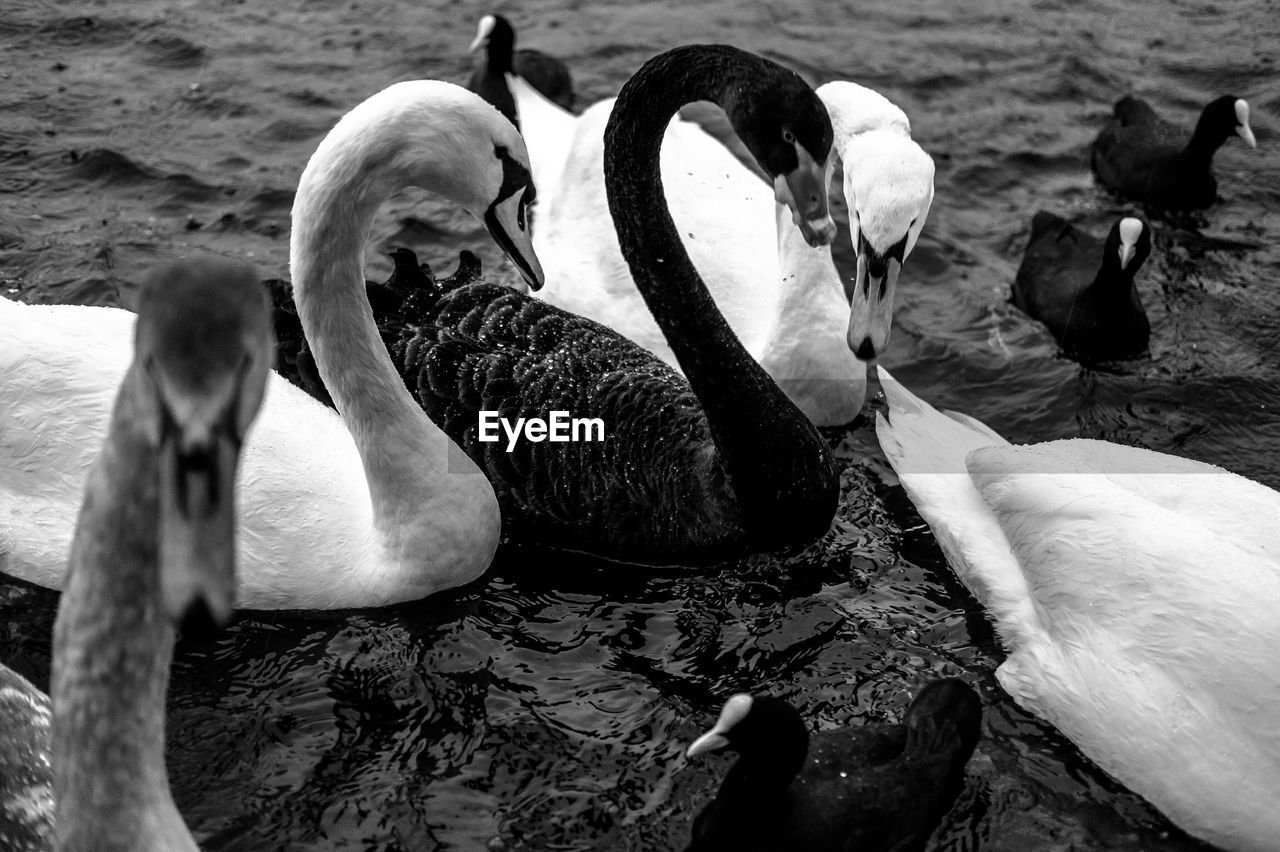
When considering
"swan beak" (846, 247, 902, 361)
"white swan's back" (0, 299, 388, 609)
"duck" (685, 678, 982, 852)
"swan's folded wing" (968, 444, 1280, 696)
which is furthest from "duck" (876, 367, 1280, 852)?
"white swan's back" (0, 299, 388, 609)

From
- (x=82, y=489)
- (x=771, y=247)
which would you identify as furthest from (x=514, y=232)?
(x=771, y=247)

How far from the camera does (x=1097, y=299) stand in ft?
26.5

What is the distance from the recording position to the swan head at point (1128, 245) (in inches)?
317

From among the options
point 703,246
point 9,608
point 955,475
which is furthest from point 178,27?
point 955,475

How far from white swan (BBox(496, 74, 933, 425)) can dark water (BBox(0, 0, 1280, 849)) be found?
562 mm

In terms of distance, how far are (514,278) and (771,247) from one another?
165cm

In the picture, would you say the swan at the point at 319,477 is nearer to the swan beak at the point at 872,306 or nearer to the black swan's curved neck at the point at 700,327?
the black swan's curved neck at the point at 700,327

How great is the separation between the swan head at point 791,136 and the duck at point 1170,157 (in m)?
4.52

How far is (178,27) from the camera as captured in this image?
35.9 feet

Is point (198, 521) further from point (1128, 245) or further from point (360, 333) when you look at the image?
point (1128, 245)

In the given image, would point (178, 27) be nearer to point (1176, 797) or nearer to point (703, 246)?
point (703, 246)

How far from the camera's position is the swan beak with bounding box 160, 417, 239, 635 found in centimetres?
263

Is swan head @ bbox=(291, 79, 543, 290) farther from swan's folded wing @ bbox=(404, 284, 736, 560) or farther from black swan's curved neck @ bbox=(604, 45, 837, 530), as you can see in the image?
swan's folded wing @ bbox=(404, 284, 736, 560)

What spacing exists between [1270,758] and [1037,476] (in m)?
1.53
